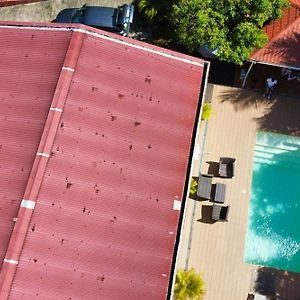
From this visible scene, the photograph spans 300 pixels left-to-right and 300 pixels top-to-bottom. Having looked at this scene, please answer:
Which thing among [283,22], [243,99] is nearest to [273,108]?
[243,99]

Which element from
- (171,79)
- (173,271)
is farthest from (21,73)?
(173,271)

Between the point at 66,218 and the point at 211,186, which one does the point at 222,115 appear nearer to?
the point at 211,186

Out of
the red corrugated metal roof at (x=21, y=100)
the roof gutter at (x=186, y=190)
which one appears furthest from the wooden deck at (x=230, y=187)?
the red corrugated metal roof at (x=21, y=100)

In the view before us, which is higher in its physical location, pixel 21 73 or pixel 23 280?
pixel 21 73

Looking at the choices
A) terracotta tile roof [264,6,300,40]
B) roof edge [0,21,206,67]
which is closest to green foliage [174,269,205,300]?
roof edge [0,21,206,67]

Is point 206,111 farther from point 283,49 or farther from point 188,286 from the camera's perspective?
point 188,286

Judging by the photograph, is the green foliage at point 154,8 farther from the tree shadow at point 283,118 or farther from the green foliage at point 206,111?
the tree shadow at point 283,118
